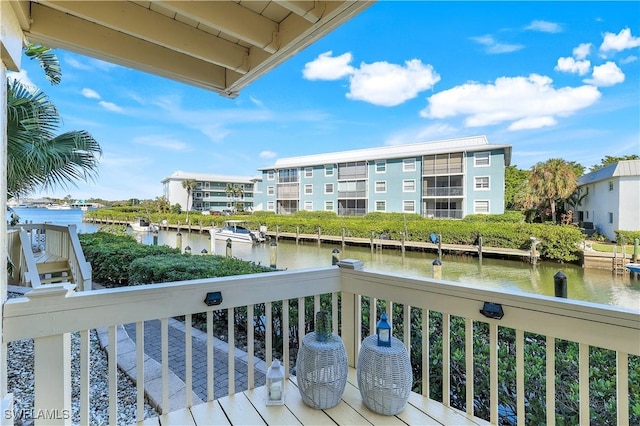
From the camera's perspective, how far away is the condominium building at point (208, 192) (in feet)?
114

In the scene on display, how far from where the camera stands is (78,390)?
210cm

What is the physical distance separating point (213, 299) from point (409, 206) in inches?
720

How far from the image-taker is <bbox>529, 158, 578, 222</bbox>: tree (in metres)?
14.9

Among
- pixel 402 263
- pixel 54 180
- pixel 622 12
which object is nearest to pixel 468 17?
pixel 622 12

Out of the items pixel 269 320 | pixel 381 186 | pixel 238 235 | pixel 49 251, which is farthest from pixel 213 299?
pixel 381 186

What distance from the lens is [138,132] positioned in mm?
10094

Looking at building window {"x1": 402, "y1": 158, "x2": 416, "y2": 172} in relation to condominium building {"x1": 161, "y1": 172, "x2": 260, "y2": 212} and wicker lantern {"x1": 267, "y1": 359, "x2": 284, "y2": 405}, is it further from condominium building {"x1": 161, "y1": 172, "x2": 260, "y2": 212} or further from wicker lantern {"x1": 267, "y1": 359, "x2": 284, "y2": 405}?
condominium building {"x1": 161, "y1": 172, "x2": 260, "y2": 212}

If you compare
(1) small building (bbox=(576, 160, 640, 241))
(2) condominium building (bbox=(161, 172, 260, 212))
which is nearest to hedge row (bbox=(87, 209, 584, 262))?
(1) small building (bbox=(576, 160, 640, 241))

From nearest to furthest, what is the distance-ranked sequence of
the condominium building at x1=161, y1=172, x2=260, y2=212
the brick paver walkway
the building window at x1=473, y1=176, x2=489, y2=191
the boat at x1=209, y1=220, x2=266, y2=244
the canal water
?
the brick paver walkway
the canal water
the building window at x1=473, y1=176, x2=489, y2=191
the boat at x1=209, y1=220, x2=266, y2=244
the condominium building at x1=161, y1=172, x2=260, y2=212

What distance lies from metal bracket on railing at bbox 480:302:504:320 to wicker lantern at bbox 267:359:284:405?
1017mm

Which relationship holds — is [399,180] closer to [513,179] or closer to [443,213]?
[443,213]

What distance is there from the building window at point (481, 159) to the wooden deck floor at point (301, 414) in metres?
17.3

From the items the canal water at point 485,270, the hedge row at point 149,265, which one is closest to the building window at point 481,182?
the canal water at point 485,270

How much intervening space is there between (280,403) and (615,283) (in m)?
11.1
